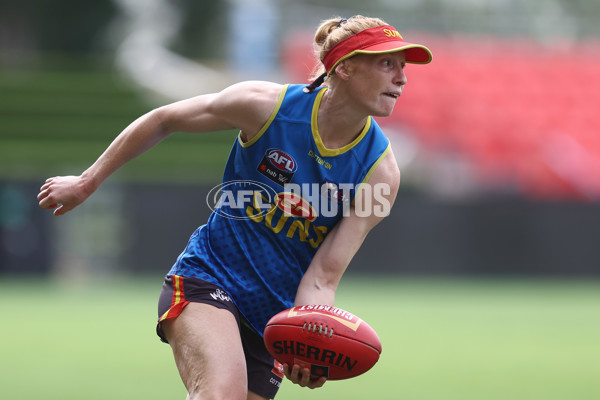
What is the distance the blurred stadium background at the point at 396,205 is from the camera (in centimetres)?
849

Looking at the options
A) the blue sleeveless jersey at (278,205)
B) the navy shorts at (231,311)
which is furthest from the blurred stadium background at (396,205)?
the blue sleeveless jersey at (278,205)

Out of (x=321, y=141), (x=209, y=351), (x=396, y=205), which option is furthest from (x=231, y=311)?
(x=396, y=205)

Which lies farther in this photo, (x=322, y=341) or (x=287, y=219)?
(x=287, y=219)

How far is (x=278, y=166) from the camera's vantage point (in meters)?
4.16

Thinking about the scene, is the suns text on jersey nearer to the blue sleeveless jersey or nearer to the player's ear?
the blue sleeveless jersey

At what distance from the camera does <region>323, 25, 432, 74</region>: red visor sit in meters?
3.93

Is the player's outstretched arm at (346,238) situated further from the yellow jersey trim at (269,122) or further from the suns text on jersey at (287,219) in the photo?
the yellow jersey trim at (269,122)

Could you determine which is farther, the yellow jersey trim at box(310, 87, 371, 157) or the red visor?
the yellow jersey trim at box(310, 87, 371, 157)

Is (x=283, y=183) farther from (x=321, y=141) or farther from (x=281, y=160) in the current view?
(x=321, y=141)

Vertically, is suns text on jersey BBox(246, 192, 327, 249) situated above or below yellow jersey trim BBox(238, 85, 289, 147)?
below

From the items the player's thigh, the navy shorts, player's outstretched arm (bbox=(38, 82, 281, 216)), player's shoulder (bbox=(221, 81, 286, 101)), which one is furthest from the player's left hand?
player's shoulder (bbox=(221, 81, 286, 101))

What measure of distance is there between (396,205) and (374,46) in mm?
12082

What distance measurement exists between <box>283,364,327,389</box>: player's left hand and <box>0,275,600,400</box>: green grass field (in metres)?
2.66

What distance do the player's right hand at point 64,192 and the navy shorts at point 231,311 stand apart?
0.54 metres
